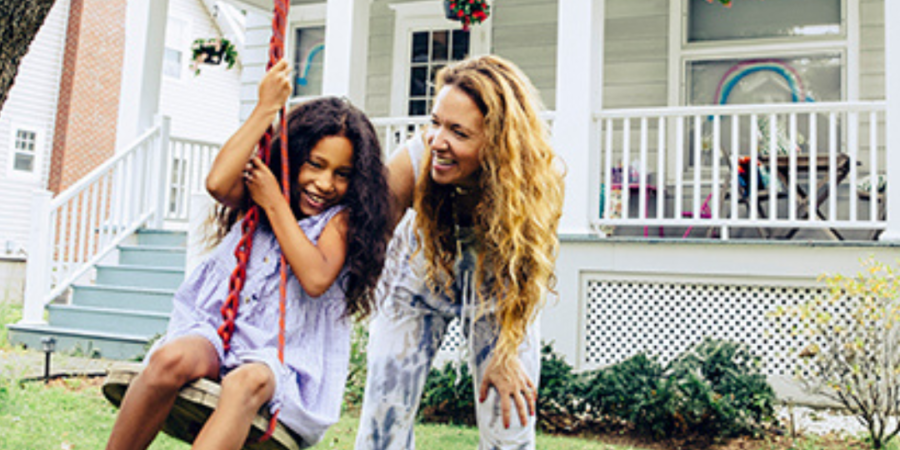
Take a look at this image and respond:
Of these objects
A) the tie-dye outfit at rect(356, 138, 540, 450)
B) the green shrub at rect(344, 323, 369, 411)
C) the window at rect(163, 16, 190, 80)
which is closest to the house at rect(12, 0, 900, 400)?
the green shrub at rect(344, 323, 369, 411)

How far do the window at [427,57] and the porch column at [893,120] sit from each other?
4.94 m

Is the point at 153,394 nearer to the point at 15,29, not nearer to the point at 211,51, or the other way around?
the point at 15,29


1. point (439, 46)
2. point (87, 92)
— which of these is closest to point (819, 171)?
point (439, 46)

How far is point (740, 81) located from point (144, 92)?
21.7ft

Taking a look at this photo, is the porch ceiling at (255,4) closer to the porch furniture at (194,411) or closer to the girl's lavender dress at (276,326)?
the girl's lavender dress at (276,326)

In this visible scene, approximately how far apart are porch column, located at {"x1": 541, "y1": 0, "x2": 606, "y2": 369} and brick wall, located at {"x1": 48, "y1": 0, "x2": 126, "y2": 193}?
14.1m

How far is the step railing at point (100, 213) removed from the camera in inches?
323

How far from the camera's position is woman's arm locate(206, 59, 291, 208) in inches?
87.6

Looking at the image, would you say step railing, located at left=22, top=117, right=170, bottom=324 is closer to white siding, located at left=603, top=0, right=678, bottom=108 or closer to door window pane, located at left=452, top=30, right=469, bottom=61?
door window pane, located at left=452, top=30, right=469, bottom=61

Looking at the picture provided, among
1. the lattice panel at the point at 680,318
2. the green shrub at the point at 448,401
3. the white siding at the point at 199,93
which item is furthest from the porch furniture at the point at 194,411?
the white siding at the point at 199,93

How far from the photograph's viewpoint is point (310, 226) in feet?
7.88

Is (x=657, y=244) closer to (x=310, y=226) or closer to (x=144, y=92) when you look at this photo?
(x=310, y=226)

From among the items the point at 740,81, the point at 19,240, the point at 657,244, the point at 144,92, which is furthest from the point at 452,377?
→ the point at 19,240

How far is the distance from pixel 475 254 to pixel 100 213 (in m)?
7.19
